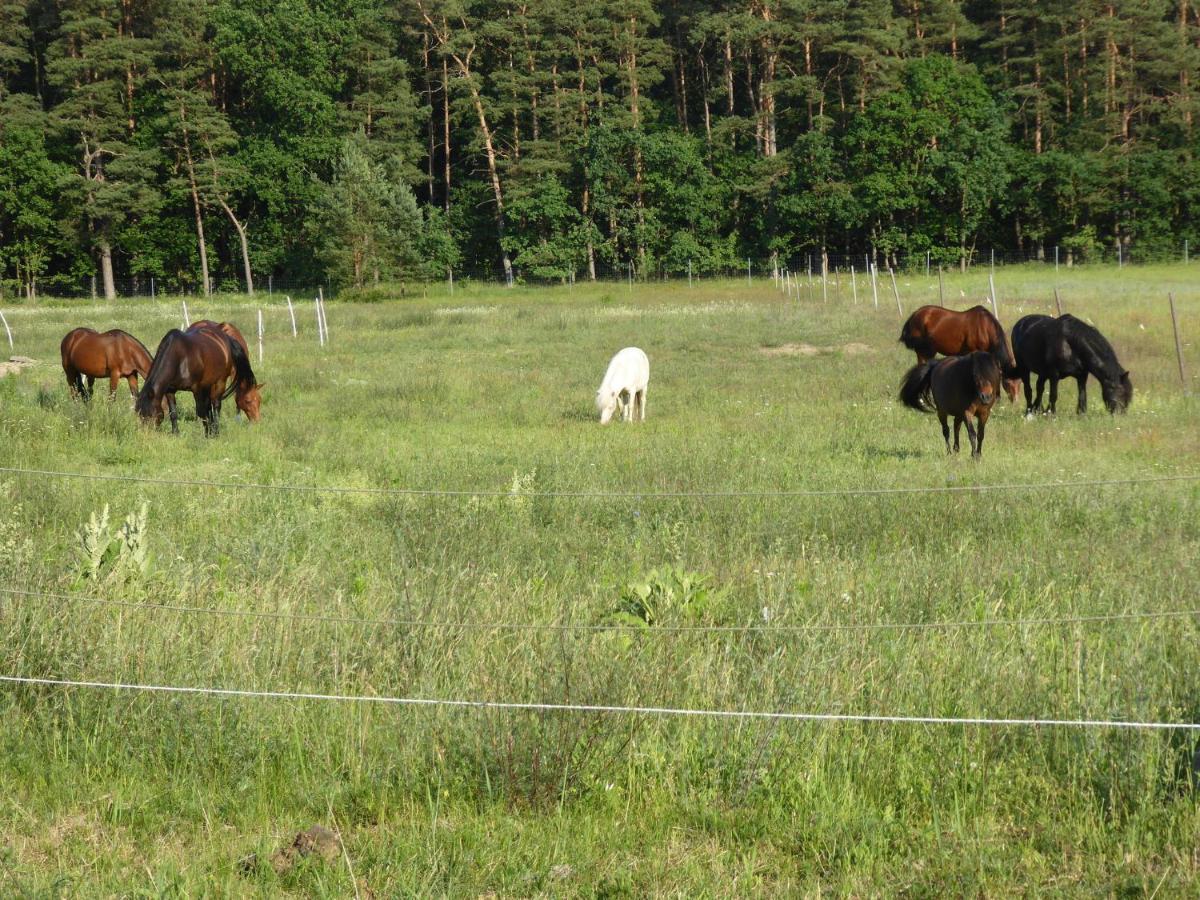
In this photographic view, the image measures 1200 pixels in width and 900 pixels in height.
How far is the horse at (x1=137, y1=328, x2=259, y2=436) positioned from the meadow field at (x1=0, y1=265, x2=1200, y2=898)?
16.4 feet

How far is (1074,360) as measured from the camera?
55.1ft

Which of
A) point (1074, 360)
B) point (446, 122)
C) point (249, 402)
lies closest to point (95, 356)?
point (249, 402)

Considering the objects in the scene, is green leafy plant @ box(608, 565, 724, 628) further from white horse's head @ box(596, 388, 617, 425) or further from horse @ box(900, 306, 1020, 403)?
horse @ box(900, 306, 1020, 403)

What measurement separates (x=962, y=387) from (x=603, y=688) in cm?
921

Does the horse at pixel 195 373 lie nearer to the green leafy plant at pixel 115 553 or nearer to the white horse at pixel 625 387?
the white horse at pixel 625 387

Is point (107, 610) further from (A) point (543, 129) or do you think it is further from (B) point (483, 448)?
(A) point (543, 129)

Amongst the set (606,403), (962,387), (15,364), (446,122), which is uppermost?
(446,122)

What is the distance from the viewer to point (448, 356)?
27297 millimetres

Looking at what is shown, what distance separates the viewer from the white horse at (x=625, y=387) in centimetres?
1689

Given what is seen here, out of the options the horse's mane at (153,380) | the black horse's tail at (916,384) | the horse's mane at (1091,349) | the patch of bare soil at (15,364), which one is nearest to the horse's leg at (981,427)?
the black horse's tail at (916,384)

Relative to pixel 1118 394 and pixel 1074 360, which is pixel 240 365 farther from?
pixel 1118 394

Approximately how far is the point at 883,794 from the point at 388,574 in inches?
142

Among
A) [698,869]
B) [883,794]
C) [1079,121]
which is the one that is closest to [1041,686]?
[883,794]

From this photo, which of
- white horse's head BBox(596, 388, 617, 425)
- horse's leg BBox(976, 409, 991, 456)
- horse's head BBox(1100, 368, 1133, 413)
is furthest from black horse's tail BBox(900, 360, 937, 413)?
white horse's head BBox(596, 388, 617, 425)
